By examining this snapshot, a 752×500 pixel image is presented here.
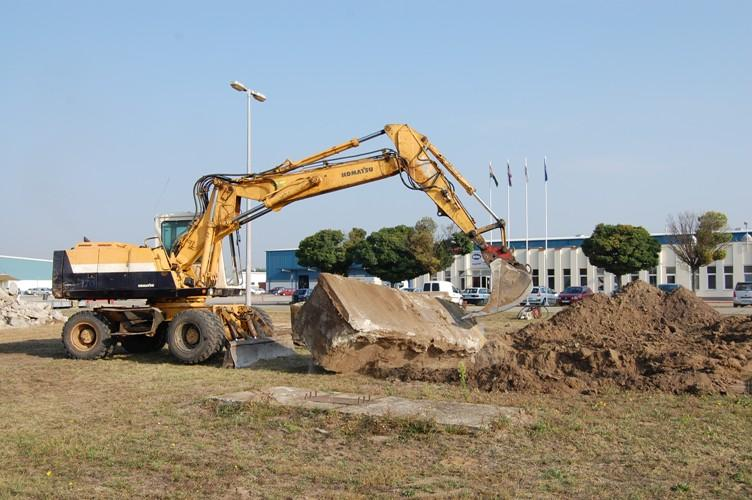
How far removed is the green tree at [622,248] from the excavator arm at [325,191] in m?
37.6

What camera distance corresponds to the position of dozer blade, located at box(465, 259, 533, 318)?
14.0 meters

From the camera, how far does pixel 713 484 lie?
6.35 meters

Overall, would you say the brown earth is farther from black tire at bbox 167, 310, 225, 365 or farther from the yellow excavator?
black tire at bbox 167, 310, 225, 365

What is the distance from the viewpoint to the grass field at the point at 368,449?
6477 millimetres

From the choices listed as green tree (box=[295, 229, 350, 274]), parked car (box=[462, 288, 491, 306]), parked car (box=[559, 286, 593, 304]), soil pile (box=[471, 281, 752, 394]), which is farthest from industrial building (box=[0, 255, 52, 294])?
soil pile (box=[471, 281, 752, 394])

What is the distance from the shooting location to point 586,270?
63656 millimetres

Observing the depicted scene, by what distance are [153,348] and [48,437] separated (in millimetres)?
9404

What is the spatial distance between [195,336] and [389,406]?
21.8 ft

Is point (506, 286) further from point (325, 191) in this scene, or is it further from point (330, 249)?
point (330, 249)

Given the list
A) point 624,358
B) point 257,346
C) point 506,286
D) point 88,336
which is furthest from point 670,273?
point 88,336

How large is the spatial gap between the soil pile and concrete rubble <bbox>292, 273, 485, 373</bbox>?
0.69 m

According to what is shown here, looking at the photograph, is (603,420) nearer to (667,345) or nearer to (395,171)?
(667,345)

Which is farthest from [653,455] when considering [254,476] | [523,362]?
[523,362]

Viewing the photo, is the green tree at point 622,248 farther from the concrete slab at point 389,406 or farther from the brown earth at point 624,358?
the concrete slab at point 389,406
